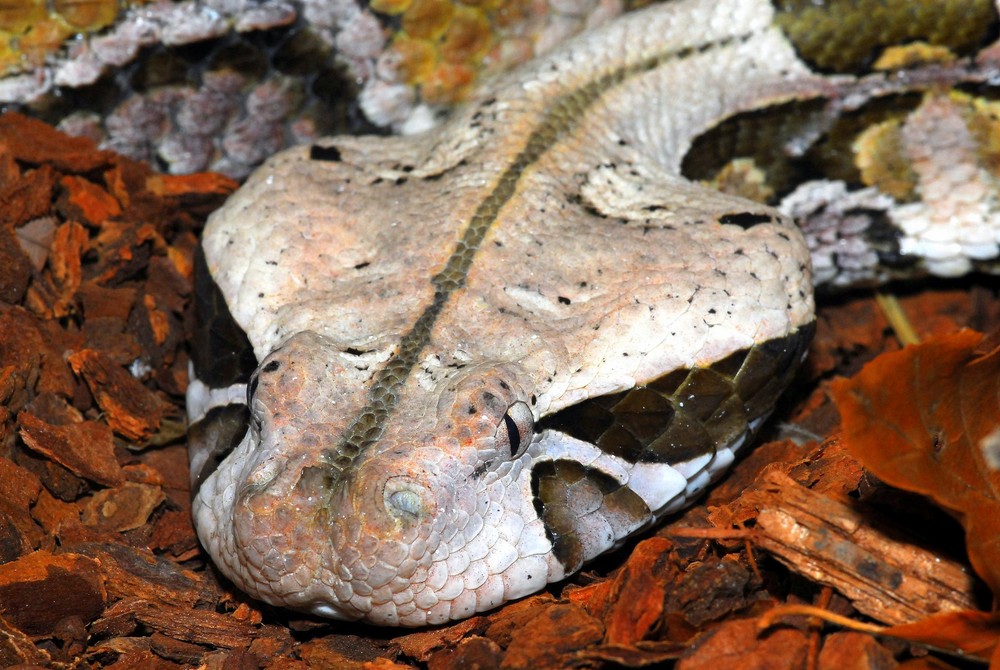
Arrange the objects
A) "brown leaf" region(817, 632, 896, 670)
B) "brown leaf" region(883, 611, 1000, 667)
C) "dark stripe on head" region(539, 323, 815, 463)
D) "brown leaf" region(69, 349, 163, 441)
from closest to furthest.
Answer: "brown leaf" region(883, 611, 1000, 667)
"brown leaf" region(817, 632, 896, 670)
"dark stripe on head" region(539, 323, 815, 463)
"brown leaf" region(69, 349, 163, 441)

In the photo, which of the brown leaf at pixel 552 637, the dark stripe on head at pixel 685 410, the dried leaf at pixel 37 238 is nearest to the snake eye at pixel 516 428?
the dark stripe on head at pixel 685 410

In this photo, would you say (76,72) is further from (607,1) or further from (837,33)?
(837,33)

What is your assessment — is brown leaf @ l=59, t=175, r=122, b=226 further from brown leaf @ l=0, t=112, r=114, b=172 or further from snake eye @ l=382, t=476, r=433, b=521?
snake eye @ l=382, t=476, r=433, b=521

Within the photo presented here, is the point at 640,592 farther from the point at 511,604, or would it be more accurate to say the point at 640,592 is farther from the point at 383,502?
the point at 383,502

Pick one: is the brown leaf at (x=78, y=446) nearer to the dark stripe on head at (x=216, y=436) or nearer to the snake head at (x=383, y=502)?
the dark stripe on head at (x=216, y=436)

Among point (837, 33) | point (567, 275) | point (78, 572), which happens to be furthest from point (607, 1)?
point (78, 572)

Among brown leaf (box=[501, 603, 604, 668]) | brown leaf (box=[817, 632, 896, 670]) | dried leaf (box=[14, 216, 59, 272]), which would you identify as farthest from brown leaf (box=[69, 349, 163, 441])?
brown leaf (box=[817, 632, 896, 670])
